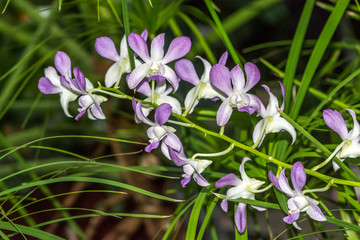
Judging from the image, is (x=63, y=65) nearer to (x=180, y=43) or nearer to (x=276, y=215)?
(x=180, y=43)

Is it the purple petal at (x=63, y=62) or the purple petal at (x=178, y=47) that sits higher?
the purple petal at (x=178, y=47)

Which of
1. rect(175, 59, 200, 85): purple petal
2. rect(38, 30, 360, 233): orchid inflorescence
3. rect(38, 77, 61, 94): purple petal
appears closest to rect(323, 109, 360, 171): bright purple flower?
rect(38, 30, 360, 233): orchid inflorescence

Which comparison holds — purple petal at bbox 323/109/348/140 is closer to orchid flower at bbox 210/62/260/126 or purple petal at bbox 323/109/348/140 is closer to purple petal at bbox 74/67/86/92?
orchid flower at bbox 210/62/260/126

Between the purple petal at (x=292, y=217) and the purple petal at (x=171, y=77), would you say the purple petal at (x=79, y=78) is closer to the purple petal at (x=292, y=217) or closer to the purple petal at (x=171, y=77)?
the purple petal at (x=171, y=77)

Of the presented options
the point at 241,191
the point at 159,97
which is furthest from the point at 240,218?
the point at 159,97

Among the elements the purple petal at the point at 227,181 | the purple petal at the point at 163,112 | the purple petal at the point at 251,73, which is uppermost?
the purple petal at the point at 251,73

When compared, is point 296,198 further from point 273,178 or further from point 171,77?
point 171,77

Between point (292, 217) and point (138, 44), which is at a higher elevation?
point (138, 44)

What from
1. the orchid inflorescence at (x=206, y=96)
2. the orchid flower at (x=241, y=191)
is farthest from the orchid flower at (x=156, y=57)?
the orchid flower at (x=241, y=191)
